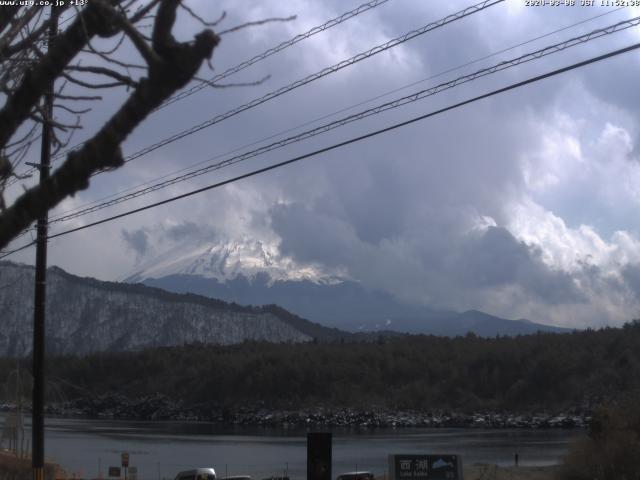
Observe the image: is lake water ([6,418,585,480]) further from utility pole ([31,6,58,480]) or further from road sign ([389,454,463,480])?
road sign ([389,454,463,480])

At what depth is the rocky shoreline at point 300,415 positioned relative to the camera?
103375 millimetres

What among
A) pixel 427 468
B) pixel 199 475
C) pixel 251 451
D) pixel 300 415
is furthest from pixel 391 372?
pixel 427 468

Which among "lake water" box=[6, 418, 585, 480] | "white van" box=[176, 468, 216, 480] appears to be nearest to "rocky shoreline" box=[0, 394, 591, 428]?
"lake water" box=[6, 418, 585, 480]

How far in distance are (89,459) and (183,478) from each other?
2681 centimetres

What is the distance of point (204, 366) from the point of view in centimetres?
14875

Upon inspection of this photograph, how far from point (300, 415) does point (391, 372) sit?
21772mm

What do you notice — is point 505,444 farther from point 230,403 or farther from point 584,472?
point 230,403

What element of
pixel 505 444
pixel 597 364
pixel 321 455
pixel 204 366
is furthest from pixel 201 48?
pixel 204 366

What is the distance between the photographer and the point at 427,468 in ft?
70.6

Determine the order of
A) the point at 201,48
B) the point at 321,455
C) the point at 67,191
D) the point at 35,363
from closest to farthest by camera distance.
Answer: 1. the point at 201,48
2. the point at 67,191
3. the point at 321,455
4. the point at 35,363

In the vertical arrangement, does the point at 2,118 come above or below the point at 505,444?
above

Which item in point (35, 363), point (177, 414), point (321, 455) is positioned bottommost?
point (177, 414)

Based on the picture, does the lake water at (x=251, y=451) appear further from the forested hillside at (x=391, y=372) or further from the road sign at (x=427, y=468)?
the forested hillside at (x=391, y=372)

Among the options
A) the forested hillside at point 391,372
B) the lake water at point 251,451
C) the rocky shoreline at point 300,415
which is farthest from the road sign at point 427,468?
the forested hillside at point 391,372
